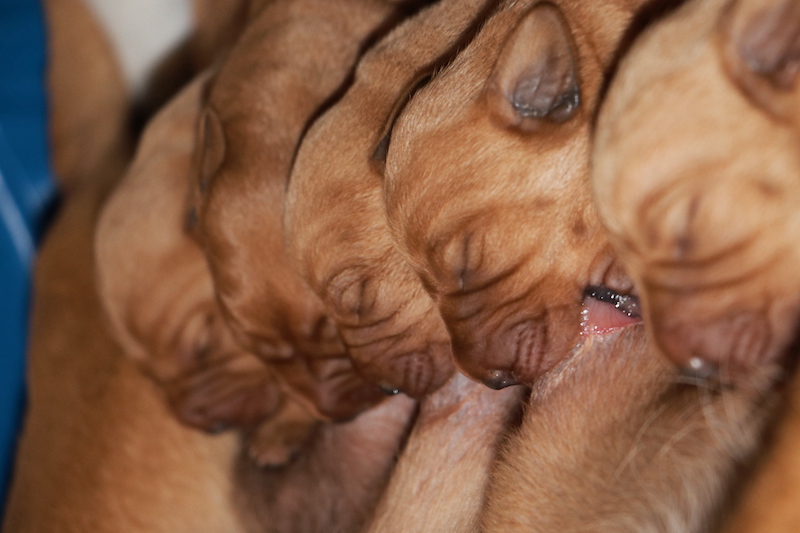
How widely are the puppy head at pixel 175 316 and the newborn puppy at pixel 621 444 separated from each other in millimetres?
716

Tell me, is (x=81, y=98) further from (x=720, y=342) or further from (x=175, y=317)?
(x=720, y=342)

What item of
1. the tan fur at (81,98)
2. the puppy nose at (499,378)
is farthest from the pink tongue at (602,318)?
the tan fur at (81,98)

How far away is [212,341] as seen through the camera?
1.92m

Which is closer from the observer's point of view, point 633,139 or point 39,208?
point 633,139

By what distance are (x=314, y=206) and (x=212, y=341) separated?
581 mm

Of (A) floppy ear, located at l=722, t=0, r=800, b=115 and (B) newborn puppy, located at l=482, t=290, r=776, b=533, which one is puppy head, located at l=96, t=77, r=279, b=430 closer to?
(B) newborn puppy, located at l=482, t=290, r=776, b=533

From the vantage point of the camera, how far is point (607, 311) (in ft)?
4.21

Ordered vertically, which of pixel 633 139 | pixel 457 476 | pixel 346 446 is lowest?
pixel 346 446

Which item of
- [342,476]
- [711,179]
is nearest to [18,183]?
[342,476]

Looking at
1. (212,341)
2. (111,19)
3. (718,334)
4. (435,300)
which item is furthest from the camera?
(111,19)

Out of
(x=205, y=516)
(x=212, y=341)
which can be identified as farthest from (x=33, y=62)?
(x=205, y=516)

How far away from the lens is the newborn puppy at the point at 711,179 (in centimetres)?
97

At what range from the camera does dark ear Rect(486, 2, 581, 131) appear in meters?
1.09

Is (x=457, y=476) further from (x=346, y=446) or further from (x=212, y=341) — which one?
(x=212, y=341)
